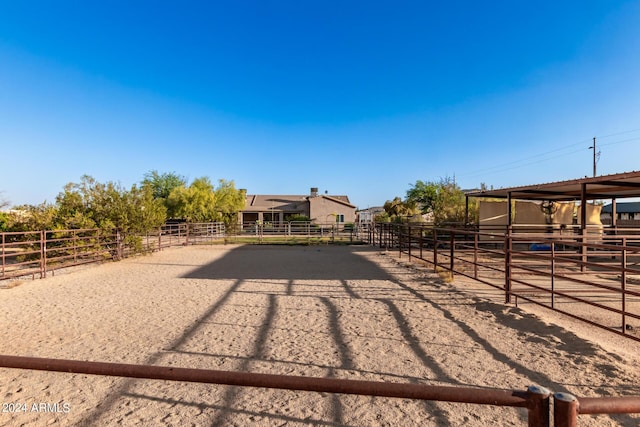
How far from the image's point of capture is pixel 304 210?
40.5 metres

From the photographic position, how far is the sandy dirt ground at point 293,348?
→ 292cm

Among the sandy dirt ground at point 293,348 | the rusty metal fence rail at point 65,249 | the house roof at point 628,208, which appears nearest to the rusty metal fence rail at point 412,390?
the sandy dirt ground at point 293,348

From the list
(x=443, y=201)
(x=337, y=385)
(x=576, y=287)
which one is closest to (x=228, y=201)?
(x=443, y=201)

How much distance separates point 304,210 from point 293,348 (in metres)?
36.3

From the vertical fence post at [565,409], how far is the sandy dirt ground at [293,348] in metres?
1.88

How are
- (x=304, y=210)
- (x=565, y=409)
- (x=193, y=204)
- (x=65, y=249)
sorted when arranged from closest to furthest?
(x=565, y=409) < (x=65, y=249) < (x=193, y=204) < (x=304, y=210)

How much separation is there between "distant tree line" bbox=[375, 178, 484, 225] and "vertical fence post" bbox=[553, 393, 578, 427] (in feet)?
60.2

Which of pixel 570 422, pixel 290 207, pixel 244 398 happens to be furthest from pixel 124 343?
pixel 290 207

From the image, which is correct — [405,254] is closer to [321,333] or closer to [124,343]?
[321,333]

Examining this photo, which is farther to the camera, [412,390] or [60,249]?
[60,249]

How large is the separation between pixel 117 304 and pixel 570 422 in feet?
23.8

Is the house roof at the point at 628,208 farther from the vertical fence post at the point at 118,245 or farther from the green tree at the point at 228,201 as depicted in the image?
the vertical fence post at the point at 118,245

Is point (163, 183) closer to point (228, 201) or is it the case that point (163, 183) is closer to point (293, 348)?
point (228, 201)

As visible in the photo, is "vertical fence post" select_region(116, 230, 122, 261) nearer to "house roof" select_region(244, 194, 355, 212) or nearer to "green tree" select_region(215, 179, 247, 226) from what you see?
"green tree" select_region(215, 179, 247, 226)
